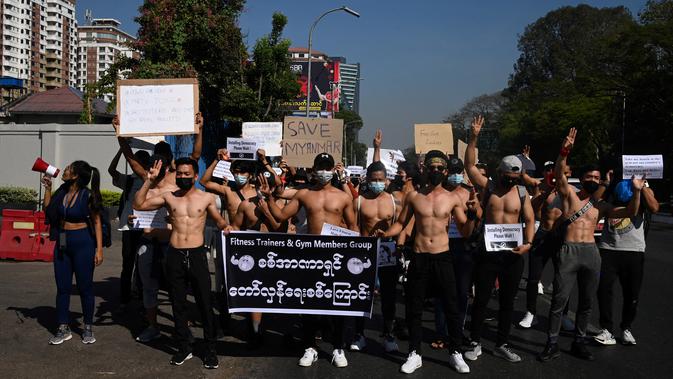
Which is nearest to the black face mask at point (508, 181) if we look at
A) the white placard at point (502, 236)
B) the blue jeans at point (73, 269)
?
the white placard at point (502, 236)

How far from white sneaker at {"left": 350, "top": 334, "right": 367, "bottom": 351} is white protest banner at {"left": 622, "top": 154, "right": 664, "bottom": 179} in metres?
3.17

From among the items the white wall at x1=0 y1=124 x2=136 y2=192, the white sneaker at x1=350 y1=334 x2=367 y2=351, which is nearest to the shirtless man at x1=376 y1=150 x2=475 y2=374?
the white sneaker at x1=350 y1=334 x2=367 y2=351

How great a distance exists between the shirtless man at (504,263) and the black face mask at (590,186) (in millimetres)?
732

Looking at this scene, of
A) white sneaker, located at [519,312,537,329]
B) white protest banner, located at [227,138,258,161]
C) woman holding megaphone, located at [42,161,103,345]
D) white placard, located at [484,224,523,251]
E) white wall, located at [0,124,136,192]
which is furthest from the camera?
white wall, located at [0,124,136,192]

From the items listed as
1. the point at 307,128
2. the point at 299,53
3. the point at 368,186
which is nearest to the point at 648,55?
the point at 307,128

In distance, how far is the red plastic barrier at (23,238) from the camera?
1211 centimetres

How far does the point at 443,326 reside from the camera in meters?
7.01

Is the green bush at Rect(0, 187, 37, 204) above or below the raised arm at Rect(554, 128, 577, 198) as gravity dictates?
below

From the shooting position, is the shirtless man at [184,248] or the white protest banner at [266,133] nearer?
the shirtless man at [184,248]

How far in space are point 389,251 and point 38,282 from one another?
20.1ft

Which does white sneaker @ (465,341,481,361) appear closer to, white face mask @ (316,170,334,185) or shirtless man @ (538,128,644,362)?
shirtless man @ (538,128,644,362)

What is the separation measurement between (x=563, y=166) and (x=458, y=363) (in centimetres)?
219

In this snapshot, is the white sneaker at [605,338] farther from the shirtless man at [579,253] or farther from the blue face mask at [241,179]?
the blue face mask at [241,179]

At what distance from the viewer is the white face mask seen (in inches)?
254
